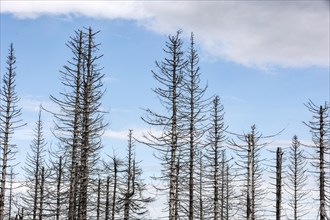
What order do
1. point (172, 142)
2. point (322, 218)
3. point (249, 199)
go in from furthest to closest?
point (322, 218)
point (172, 142)
point (249, 199)

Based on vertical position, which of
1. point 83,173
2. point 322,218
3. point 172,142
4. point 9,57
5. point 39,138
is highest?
point 9,57

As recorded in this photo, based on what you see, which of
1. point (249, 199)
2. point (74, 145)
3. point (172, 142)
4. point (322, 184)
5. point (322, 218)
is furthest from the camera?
point (322, 184)

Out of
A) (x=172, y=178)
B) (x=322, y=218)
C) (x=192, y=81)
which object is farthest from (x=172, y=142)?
(x=322, y=218)

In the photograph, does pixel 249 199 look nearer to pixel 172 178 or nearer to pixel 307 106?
pixel 172 178

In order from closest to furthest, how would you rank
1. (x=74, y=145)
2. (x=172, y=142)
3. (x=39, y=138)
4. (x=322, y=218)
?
(x=172, y=142) < (x=74, y=145) < (x=322, y=218) < (x=39, y=138)

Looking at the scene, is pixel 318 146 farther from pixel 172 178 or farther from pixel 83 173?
pixel 83 173

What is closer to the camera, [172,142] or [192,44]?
[172,142]

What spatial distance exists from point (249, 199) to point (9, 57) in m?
19.3

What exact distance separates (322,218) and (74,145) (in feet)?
48.7

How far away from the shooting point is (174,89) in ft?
74.9

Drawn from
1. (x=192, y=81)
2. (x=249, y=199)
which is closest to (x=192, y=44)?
(x=192, y=81)

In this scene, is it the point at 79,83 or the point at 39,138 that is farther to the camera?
the point at 39,138

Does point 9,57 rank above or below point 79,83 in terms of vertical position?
above

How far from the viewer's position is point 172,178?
20859 millimetres
